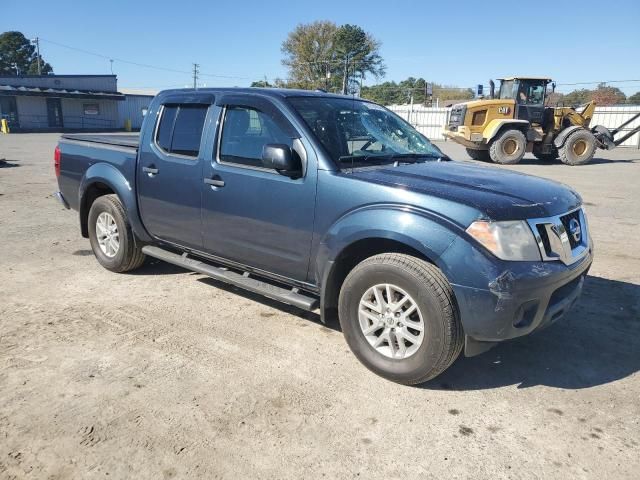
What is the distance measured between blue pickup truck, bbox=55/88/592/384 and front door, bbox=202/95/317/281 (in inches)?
0.4

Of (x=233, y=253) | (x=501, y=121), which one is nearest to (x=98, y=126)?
(x=501, y=121)

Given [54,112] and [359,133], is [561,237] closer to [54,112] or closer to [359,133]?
[359,133]

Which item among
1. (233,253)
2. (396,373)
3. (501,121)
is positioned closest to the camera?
(396,373)

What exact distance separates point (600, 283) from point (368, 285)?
3259 millimetres

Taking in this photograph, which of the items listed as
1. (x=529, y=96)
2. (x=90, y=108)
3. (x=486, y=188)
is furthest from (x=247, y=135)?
(x=90, y=108)

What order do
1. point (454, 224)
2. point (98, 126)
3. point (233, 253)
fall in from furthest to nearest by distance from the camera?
point (98, 126) → point (233, 253) → point (454, 224)

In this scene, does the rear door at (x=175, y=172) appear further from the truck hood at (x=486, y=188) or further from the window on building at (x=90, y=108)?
the window on building at (x=90, y=108)

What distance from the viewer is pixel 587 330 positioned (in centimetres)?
412

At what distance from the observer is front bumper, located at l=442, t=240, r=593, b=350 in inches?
110

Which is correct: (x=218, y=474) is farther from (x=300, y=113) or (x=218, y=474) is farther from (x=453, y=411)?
(x=300, y=113)

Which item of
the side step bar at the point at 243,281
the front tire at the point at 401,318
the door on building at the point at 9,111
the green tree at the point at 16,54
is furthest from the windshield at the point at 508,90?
the green tree at the point at 16,54

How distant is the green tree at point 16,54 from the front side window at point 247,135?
103m

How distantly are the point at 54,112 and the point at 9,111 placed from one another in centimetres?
346

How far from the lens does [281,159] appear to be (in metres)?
3.46
